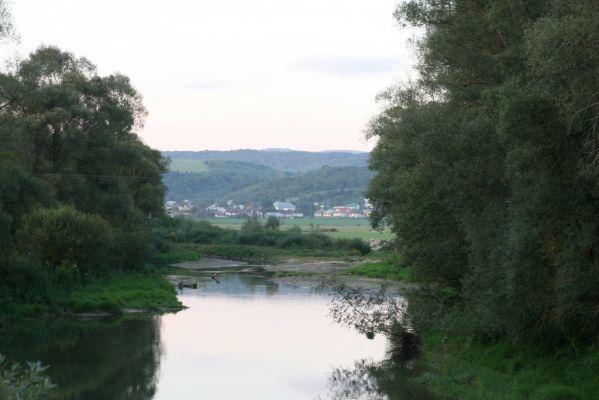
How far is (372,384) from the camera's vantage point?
27.4 metres

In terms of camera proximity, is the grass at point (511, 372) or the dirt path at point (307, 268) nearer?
the grass at point (511, 372)

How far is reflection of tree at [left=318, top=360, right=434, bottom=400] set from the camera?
25.5 m

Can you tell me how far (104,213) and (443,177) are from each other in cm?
3272

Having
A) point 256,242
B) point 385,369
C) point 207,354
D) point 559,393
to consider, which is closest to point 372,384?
point 385,369

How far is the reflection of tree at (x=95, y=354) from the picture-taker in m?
26.6

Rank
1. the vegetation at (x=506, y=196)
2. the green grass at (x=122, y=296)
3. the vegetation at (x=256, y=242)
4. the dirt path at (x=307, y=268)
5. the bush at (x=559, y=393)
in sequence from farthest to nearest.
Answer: the vegetation at (x=256, y=242) → the dirt path at (x=307, y=268) → the green grass at (x=122, y=296) → the bush at (x=559, y=393) → the vegetation at (x=506, y=196)

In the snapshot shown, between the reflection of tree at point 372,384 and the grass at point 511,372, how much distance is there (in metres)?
0.66

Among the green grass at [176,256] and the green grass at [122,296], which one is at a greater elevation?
the green grass at [122,296]

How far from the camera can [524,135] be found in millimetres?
19734

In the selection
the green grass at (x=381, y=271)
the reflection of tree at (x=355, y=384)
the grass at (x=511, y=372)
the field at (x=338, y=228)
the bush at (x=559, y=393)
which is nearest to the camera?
the bush at (x=559, y=393)

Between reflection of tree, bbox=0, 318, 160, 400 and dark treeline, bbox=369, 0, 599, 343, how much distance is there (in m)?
9.79

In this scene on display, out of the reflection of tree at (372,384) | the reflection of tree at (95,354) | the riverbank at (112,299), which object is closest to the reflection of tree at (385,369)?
the reflection of tree at (372,384)

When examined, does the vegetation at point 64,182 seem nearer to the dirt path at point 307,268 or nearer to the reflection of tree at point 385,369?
the dirt path at point 307,268

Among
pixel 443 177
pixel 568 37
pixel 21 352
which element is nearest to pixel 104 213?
pixel 21 352
